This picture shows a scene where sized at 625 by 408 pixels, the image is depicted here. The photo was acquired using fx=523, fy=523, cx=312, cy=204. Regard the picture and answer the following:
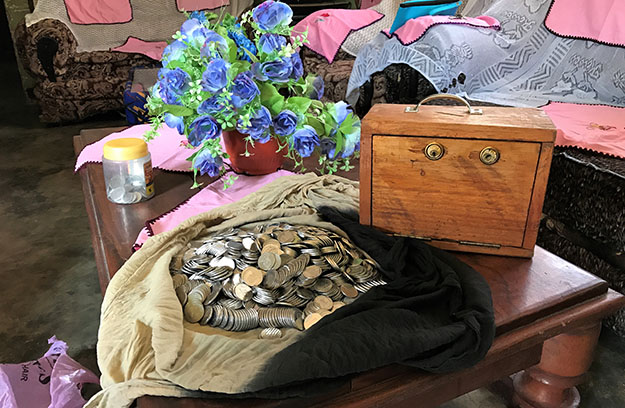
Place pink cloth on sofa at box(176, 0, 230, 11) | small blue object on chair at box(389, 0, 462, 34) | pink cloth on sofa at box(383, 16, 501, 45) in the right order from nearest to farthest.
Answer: pink cloth on sofa at box(383, 16, 501, 45) → small blue object on chair at box(389, 0, 462, 34) → pink cloth on sofa at box(176, 0, 230, 11)

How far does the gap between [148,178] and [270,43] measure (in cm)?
38

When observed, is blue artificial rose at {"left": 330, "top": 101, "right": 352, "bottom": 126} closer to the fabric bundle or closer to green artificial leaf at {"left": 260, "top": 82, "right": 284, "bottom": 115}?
green artificial leaf at {"left": 260, "top": 82, "right": 284, "bottom": 115}

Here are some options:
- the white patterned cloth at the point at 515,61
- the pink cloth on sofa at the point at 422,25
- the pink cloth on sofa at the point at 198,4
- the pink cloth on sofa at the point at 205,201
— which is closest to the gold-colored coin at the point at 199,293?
the pink cloth on sofa at the point at 205,201

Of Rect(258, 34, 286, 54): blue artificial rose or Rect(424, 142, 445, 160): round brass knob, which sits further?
Rect(258, 34, 286, 54): blue artificial rose

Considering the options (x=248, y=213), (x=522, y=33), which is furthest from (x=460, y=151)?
(x=522, y=33)

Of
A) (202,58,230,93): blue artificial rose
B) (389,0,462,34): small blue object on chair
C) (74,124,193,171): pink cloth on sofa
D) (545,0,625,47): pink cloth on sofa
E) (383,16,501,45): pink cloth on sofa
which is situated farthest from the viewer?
(389,0,462,34): small blue object on chair

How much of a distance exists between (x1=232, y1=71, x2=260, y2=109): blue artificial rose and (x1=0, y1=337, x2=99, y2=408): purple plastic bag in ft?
2.17

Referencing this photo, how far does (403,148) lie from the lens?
795 millimetres

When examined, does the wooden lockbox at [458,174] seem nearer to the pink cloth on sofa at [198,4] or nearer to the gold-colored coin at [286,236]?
the gold-colored coin at [286,236]

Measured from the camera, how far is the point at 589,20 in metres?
1.89

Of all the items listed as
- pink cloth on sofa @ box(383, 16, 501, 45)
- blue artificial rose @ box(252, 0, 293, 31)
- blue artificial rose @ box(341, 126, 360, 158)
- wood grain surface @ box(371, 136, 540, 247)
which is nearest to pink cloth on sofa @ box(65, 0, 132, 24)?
pink cloth on sofa @ box(383, 16, 501, 45)

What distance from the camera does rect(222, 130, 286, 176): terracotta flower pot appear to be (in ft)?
3.79

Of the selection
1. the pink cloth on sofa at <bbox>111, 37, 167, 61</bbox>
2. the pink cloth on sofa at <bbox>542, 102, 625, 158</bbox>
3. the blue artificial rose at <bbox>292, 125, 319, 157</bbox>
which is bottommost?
the pink cloth on sofa at <bbox>111, 37, 167, 61</bbox>

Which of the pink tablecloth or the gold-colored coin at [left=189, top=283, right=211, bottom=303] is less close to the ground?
the gold-colored coin at [left=189, top=283, right=211, bottom=303]
